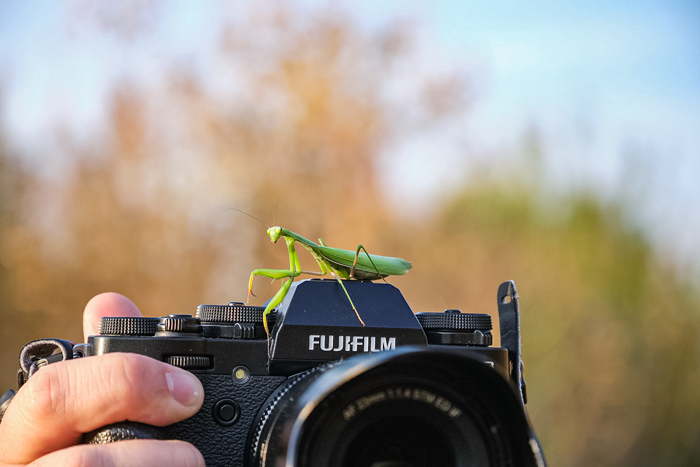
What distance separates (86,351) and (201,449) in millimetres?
148

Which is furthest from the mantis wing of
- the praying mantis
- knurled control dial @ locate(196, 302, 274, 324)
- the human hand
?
the human hand

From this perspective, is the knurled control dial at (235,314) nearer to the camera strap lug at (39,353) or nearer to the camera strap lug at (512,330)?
the camera strap lug at (39,353)

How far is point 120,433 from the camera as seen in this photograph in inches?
17.9

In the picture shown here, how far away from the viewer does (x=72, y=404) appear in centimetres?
45

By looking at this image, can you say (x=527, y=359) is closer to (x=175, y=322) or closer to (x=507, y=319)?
(x=507, y=319)

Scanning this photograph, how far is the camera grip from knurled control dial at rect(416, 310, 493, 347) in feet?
0.92

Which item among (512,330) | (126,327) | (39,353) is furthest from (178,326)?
(512,330)

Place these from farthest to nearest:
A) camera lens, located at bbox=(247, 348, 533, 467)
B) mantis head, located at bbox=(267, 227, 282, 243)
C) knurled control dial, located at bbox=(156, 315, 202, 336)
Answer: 1. mantis head, located at bbox=(267, 227, 282, 243)
2. knurled control dial, located at bbox=(156, 315, 202, 336)
3. camera lens, located at bbox=(247, 348, 533, 467)

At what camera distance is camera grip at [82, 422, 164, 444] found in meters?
0.45

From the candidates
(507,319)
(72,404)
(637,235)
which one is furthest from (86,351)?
(637,235)

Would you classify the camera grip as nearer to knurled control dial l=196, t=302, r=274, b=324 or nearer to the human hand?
the human hand

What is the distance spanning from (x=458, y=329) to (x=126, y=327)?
12.7 inches

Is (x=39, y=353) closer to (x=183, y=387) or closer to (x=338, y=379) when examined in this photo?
(x=183, y=387)

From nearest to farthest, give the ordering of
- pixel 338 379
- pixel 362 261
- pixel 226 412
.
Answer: pixel 338 379 < pixel 226 412 < pixel 362 261
